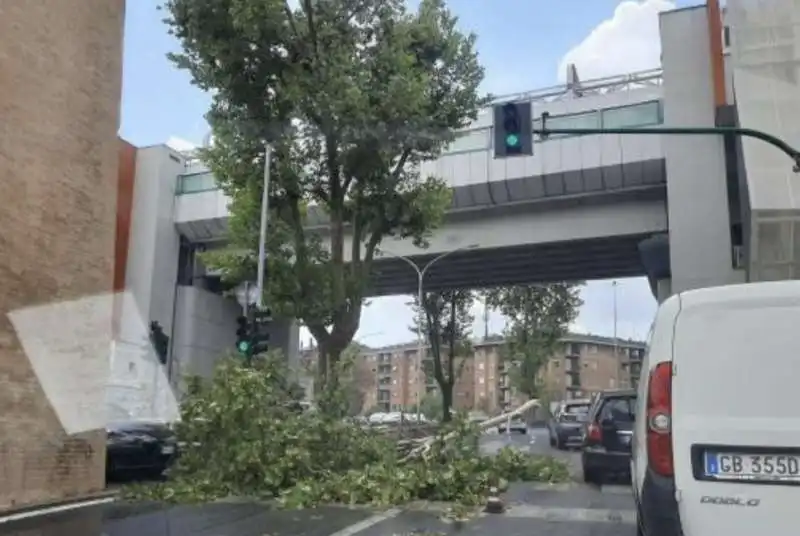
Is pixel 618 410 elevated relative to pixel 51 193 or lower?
lower

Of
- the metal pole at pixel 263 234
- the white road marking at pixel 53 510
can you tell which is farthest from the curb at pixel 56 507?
the metal pole at pixel 263 234

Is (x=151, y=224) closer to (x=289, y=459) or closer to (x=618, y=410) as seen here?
(x=289, y=459)

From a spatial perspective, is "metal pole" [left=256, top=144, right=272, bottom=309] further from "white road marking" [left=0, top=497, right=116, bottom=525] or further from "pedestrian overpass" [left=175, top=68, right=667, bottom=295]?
"white road marking" [left=0, top=497, right=116, bottom=525]

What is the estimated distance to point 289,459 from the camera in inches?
471

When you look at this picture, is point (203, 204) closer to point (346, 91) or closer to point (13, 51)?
point (346, 91)

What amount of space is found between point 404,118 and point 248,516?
9298mm

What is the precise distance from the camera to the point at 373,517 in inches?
384

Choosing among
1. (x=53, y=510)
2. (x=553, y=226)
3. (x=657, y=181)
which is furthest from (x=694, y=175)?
(x=53, y=510)

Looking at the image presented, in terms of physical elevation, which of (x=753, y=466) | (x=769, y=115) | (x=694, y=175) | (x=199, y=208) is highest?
(x=199, y=208)

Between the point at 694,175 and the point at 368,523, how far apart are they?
52.7 feet

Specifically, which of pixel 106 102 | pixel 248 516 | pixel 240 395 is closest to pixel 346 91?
pixel 106 102

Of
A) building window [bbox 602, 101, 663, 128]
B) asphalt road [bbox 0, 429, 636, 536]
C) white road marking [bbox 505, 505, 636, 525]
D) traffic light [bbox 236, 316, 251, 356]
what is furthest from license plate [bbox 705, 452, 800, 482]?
building window [bbox 602, 101, 663, 128]

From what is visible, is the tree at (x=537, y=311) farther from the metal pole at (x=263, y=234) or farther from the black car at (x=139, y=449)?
the black car at (x=139, y=449)

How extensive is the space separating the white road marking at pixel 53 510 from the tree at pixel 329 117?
4.94m
